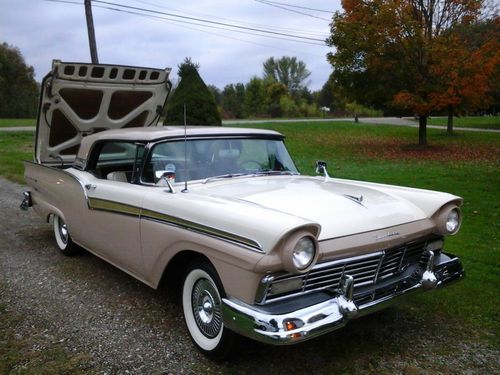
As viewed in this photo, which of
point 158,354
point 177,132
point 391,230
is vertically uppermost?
point 177,132

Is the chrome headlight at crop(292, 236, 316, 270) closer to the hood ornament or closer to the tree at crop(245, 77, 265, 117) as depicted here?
the hood ornament

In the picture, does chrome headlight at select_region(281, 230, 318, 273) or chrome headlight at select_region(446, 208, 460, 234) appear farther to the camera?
chrome headlight at select_region(446, 208, 460, 234)

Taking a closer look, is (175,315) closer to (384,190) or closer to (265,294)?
(265,294)

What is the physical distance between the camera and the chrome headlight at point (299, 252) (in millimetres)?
2594

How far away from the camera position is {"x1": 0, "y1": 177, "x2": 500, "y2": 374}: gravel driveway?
3.04m

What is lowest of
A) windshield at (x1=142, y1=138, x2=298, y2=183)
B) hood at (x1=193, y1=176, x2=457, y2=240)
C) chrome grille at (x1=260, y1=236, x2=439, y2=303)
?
chrome grille at (x1=260, y1=236, x2=439, y2=303)

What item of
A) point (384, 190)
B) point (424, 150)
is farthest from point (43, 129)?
point (424, 150)

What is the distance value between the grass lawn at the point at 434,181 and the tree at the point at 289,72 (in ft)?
130

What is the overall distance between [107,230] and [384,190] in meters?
2.42

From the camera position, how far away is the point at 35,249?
573 cm

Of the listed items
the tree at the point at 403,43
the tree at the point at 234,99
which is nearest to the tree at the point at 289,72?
the tree at the point at 234,99

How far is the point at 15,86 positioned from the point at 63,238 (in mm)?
47865

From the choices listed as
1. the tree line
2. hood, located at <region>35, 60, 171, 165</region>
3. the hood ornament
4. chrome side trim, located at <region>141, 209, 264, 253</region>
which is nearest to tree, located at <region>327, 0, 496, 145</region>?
the tree line

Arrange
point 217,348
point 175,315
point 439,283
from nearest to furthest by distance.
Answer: point 217,348 → point 439,283 → point 175,315
